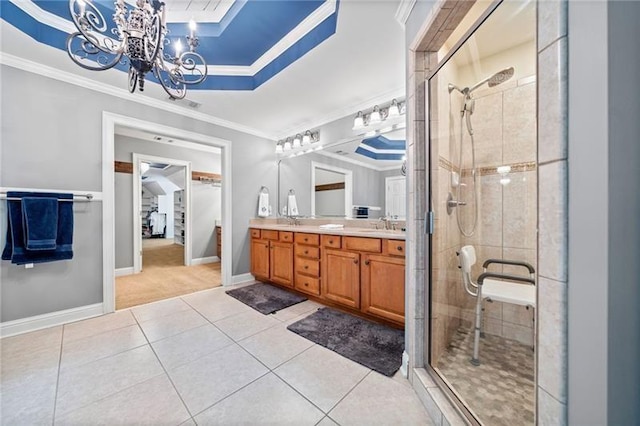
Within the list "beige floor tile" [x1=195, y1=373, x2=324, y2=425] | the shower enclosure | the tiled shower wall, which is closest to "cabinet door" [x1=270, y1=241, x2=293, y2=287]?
"beige floor tile" [x1=195, y1=373, x2=324, y2=425]

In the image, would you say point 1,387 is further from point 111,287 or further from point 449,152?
point 449,152

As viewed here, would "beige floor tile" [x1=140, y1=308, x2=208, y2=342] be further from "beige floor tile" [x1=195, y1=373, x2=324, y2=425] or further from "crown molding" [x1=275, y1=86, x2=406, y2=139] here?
"crown molding" [x1=275, y1=86, x2=406, y2=139]

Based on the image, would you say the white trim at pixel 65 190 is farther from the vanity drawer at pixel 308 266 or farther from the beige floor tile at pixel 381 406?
the beige floor tile at pixel 381 406

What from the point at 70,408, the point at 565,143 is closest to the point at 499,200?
the point at 565,143

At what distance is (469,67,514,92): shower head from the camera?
188cm

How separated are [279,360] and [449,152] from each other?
77.6 inches

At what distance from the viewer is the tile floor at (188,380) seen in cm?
124

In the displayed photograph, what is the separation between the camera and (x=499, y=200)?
1.93 m

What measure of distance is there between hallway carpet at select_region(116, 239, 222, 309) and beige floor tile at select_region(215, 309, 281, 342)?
1.22m

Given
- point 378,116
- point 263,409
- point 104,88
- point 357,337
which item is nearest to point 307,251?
point 357,337

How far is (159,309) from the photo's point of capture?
8.48ft

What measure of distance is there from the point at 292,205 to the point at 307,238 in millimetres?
1141

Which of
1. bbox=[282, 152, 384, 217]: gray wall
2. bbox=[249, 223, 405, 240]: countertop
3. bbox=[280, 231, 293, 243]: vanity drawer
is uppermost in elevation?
bbox=[282, 152, 384, 217]: gray wall

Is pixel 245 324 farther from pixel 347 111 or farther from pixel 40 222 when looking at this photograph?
pixel 347 111
